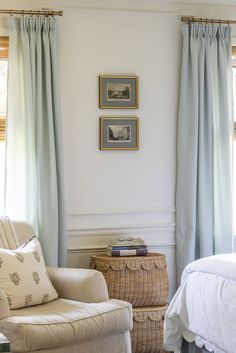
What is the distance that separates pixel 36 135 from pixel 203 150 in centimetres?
118

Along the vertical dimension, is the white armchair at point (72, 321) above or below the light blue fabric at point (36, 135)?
below

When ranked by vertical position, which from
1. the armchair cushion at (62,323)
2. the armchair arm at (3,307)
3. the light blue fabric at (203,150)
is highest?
the light blue fabric at (203,150)

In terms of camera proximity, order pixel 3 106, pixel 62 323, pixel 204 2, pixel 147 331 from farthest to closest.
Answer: pixel 204 2 < pixel 3 106 < pixel 147 331 < pixel 62 323

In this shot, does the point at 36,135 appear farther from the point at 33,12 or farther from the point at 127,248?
the point at 127,248

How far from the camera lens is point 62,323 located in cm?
263

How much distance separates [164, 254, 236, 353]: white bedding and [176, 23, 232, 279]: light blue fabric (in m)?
0.99

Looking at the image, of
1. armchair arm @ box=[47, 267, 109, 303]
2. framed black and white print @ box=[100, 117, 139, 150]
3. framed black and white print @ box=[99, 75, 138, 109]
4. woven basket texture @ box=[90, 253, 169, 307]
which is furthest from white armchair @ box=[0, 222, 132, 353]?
framed black and white print @ box=[99, 75, 138, 109]

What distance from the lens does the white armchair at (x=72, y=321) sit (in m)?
2.52

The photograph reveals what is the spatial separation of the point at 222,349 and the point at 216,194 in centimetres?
164

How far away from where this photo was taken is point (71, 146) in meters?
3.98

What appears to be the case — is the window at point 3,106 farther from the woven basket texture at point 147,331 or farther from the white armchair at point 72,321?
the woven basket texture at point 147,331

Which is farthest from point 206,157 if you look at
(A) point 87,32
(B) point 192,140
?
(A) point 87,32

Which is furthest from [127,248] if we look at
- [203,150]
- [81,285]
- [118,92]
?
[118,92]

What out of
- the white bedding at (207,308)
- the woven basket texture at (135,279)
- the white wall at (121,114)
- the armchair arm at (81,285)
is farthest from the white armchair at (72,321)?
the white wall at (121,114)
